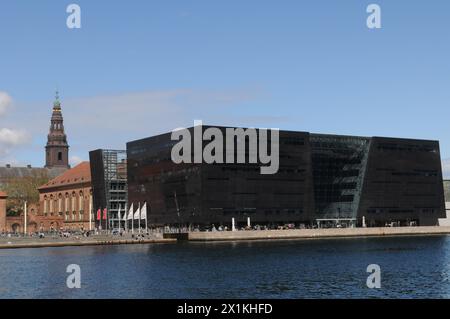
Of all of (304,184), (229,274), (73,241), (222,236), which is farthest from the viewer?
(304,184)

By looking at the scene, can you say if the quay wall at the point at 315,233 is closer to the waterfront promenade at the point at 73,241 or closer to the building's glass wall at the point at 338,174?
the waterfront promenade at the point at 73,241

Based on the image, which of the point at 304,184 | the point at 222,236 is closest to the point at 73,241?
the point at 222,236

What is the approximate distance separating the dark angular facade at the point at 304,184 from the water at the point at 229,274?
51.8 m

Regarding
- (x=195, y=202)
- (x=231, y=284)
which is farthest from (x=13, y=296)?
(x=195, y=202)

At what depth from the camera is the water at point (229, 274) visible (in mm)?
62500

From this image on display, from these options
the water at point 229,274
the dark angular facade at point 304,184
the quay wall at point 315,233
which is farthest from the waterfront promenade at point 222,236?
the water at point 229,274

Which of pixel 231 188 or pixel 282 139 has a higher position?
pixel 282 139

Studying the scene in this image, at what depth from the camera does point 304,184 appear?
17875 cm

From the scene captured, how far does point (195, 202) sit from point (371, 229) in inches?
1752

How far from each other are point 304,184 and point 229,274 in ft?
337

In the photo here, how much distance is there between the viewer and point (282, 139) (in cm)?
17188

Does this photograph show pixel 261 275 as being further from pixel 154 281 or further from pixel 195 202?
pixel 195 202

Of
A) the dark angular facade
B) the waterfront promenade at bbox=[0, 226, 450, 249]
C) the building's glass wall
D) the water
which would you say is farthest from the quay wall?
the water

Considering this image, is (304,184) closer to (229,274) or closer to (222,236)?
(222,236)
